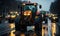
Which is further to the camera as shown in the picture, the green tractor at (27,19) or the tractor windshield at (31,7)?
the tractor windshield at (31,7)

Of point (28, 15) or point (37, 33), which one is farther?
point (28, 15)

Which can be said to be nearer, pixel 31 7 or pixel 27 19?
pixel 27 19

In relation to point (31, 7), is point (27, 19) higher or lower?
lower

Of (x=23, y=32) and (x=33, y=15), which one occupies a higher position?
(x=33, y=15)

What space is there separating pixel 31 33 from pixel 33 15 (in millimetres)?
1176

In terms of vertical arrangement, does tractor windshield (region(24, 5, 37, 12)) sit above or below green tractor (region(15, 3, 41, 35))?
above

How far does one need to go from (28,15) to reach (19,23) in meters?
0.49

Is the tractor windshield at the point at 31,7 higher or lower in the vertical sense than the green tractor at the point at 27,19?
higher

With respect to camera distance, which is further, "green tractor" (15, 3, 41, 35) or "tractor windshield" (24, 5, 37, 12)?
"tractor windshield" (24, 5, 37, 12)

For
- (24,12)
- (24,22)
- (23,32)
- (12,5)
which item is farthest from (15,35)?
(12,5)

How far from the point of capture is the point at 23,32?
6.05 meters

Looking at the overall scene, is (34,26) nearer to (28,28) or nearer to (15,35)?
(28,28)

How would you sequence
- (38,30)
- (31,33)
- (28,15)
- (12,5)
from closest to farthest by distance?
(31,33)
(38,30)
(28,15)
(12,5)

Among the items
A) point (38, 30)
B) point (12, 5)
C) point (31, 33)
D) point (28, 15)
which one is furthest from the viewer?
point (12, 5)
